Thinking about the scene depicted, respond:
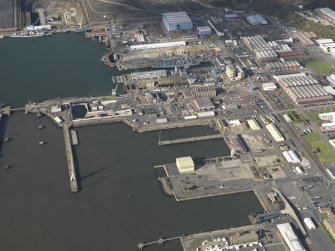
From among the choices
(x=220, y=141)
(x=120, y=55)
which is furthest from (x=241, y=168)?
(x=120, y=55)

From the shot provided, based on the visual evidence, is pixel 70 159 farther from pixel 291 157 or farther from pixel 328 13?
pixel 328 13

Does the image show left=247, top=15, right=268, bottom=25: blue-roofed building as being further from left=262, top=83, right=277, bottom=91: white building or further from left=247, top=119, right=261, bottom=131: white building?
left=247, top=119, right=261, bottom=131: white building

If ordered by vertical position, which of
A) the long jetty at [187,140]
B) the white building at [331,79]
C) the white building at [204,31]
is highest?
the white building at [204,31]

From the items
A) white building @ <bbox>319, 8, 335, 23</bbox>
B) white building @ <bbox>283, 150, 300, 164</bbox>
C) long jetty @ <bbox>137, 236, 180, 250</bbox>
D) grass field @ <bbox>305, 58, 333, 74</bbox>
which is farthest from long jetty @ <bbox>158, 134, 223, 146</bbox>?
white building @ <bbox>319, 8, 335, 23</bbox>

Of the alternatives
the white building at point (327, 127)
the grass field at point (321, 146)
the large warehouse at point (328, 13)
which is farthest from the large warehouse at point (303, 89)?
the large warehouse at point (328, 13)

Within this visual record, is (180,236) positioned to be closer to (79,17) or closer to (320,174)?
(320,174)

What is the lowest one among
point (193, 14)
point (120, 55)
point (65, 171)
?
point (65, 171)

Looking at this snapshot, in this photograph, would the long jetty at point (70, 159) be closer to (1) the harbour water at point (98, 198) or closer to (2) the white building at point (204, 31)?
(1) the harbour water at point (98, 198)
